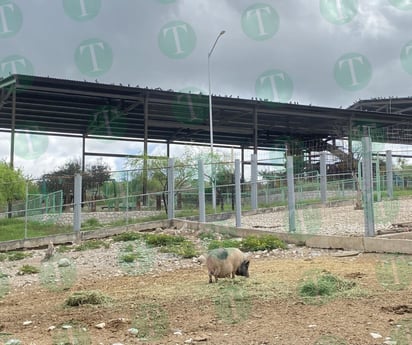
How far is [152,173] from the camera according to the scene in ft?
63.0

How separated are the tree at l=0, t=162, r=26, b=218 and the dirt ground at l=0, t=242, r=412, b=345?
15109mm

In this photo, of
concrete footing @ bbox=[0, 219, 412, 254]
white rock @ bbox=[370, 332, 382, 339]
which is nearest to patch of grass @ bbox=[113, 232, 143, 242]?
concrete footing @ bbox=[0, 219, 412, 254]

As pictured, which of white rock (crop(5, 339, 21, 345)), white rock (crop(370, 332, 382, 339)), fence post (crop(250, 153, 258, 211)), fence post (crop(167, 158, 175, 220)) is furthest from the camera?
fence post (crop(250, 153, 258, 211))

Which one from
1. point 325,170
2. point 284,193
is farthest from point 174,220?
point 325,170

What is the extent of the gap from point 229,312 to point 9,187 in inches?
782

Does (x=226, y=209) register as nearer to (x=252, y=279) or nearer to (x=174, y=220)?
(x=174, y=220)

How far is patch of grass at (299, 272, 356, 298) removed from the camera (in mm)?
6074

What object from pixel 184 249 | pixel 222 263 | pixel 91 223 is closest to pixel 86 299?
pixel 222 263

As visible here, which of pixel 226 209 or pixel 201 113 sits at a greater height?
pixel 201 113

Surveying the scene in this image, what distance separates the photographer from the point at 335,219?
15.4 m

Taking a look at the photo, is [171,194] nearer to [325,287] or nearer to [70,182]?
[70,182]

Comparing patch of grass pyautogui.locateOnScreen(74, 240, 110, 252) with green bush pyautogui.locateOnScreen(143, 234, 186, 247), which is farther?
patch of grass pyautogui.locateOnScreen(74, 240, 110, 252)

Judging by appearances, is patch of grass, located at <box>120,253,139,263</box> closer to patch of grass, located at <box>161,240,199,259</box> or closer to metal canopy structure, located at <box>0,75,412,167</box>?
patch of grass, located at <box>161,240,199,259</box>

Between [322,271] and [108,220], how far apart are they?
10.2 m
